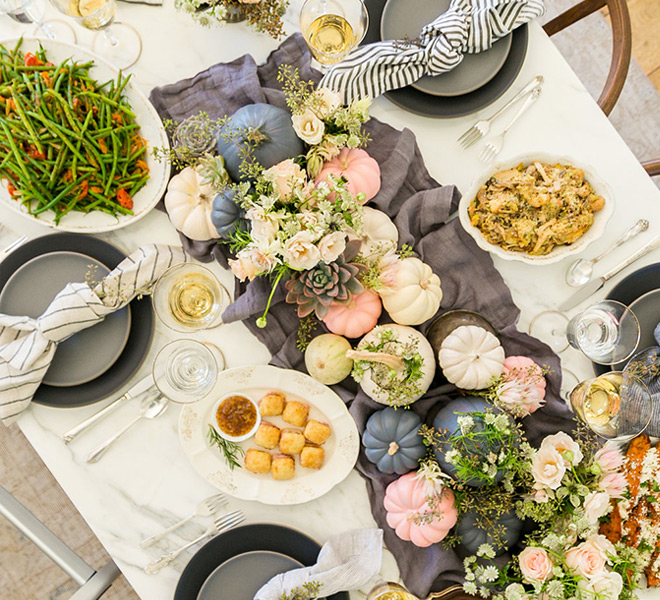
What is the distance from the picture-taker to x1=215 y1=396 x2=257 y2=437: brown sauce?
5.05 feet

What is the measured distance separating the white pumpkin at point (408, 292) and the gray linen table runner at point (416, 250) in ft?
0.30

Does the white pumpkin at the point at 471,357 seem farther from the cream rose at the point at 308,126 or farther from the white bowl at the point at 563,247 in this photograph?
the cream rose at the point at 308,126

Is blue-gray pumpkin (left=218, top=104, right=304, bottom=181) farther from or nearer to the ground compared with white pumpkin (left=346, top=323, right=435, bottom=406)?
farther from the ground

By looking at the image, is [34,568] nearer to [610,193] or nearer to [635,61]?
[610,193]

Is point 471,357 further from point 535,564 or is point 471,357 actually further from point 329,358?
point 535,564

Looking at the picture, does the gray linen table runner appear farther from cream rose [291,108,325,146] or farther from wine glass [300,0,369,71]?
cream rose [291,108,325,146]

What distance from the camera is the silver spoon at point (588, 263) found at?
1.58 m

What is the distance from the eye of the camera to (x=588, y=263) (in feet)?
5.19

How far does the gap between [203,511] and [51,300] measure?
69 centimetres

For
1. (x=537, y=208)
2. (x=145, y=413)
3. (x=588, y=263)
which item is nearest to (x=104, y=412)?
(x=145, y=413)

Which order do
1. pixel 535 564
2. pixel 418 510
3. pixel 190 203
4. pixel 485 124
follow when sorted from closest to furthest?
pixel 535 564
pixel 418 510
pixel 190 203
pixel 485 124

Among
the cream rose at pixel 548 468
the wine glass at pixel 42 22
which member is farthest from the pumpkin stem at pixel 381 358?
the wine glass at pixel 42 22

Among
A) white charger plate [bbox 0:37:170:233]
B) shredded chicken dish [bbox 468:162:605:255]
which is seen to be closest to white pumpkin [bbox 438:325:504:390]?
shredded chicken dish [bbox 468:162:605:255]

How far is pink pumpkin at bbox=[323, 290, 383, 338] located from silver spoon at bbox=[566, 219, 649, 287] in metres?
0.56
